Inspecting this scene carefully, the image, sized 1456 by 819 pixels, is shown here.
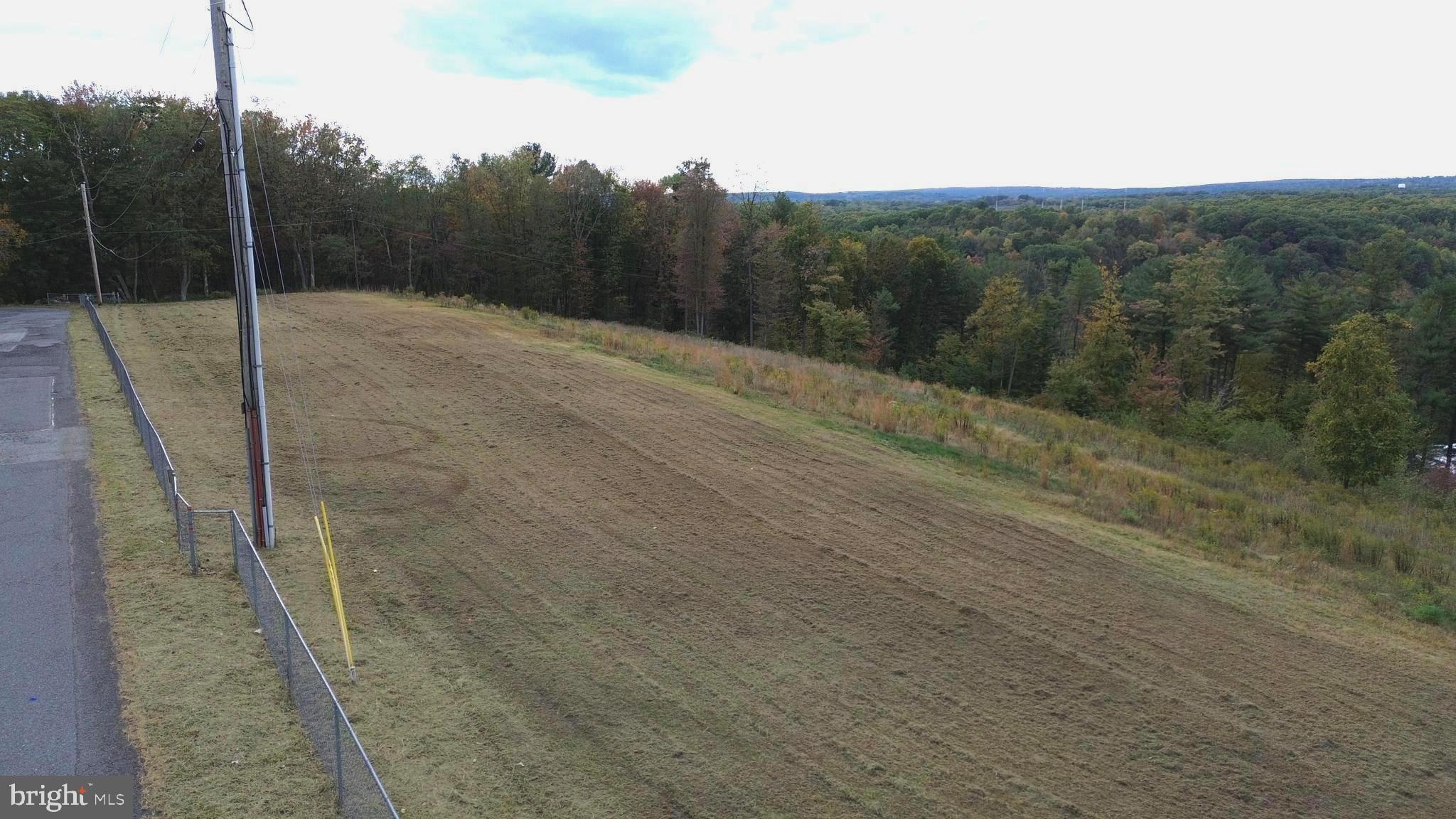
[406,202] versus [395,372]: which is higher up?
[406,202]

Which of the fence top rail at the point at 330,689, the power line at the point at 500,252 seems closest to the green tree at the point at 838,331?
the power line at the point at 500,252

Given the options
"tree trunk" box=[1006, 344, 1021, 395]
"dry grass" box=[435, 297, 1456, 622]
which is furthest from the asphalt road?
"tree trunk" box=[1006, 344, 1021, 395]

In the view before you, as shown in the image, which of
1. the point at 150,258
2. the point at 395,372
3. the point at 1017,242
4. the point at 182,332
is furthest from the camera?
the point at 1017,242

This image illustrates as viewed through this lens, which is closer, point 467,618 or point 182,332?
point 467,618

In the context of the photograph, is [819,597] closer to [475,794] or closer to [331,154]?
[475,794]

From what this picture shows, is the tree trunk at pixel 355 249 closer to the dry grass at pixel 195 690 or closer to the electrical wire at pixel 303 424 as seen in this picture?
the electrical wire at pixel 303 424


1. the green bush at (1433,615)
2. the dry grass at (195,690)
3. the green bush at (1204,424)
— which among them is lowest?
the green bush at (1204,424)

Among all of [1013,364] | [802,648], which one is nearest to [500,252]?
[1013,364]

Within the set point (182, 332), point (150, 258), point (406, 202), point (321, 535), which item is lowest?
point (321, 535)

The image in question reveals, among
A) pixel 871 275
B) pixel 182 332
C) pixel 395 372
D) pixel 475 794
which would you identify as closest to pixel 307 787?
pixel 475 794
